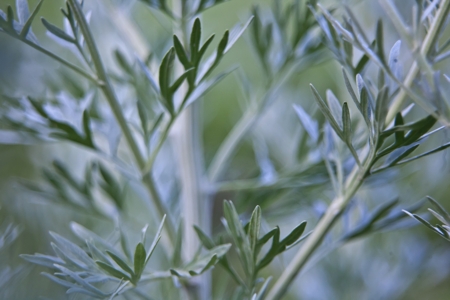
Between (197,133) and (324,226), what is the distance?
0.49ft

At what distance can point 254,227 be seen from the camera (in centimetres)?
26

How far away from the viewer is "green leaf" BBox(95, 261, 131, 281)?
25 centimetres

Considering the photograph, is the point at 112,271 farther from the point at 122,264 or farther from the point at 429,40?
the point at 429,40

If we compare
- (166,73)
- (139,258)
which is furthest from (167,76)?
(139,258)

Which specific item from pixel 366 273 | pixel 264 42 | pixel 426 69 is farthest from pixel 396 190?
pixel 426 69

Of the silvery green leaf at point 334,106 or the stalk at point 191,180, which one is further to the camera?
the stalk at point 191,180

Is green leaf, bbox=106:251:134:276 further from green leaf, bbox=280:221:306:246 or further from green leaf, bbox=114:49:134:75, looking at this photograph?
green leaf, bbox=114:49:134:75

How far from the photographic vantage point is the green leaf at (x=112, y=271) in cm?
25

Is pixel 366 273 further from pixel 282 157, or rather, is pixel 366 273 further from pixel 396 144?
pixel 396 144

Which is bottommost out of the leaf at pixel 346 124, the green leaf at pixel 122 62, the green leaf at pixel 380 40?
the leaf at pixel 346 124

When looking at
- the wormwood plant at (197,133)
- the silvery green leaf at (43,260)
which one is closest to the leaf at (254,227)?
the wormwood plant at (197,133)

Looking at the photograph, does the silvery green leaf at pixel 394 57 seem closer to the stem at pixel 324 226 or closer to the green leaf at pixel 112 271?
the stem at pixel 324 226

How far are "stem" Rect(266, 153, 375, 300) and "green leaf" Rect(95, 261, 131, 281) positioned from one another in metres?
0.11

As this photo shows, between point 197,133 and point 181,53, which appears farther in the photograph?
point 197,133
